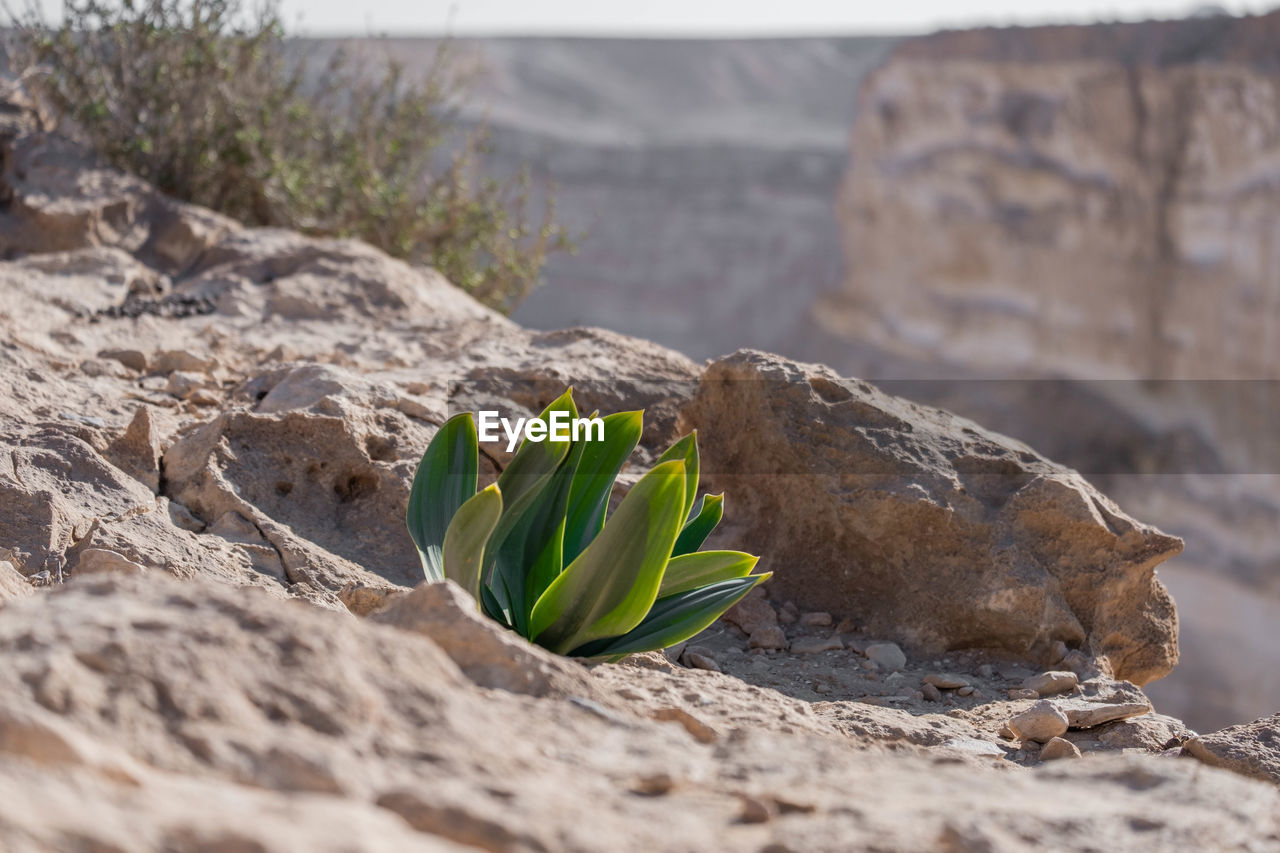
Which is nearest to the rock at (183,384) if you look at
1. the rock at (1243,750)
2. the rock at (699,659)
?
the rock at (699,659)

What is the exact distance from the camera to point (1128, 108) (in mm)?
12391

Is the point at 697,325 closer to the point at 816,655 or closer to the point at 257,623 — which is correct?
the point at 816,655

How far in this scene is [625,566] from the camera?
1747mm

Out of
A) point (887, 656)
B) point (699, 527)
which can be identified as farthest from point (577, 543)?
point (887, 656)

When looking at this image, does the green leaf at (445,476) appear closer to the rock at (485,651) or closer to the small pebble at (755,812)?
the rock at (485,651)

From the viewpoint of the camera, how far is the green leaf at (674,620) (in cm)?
184

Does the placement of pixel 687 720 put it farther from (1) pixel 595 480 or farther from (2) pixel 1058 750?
(2) pixel 1058 750

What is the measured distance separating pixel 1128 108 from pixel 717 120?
49.5 feet

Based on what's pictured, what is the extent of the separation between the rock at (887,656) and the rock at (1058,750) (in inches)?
17.9

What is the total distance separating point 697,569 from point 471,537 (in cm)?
40

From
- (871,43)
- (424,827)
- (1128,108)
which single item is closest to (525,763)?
(424,827)

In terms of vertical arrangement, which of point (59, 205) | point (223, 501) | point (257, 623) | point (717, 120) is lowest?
point (223, 501)

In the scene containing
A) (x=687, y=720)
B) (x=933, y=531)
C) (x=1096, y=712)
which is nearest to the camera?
(x=687, y=720)

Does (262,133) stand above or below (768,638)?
above
